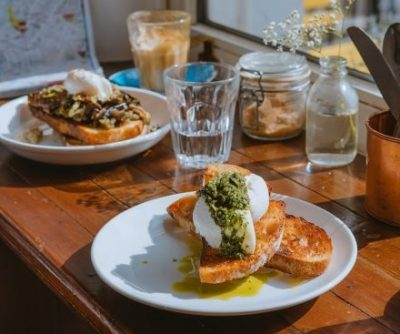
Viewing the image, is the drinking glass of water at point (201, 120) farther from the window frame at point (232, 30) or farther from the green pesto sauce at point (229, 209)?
the green pesto sauce at point (229, 209)

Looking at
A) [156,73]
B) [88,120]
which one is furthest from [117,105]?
[156,73]

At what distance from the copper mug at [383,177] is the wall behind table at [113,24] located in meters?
0.84

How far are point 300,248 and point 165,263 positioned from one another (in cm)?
16

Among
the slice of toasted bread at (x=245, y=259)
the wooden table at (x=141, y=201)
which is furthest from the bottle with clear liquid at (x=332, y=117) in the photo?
the slice of toasted bread at (x=245, y=259)

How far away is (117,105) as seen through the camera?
1.21 meters

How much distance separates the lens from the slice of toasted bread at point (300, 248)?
79cm

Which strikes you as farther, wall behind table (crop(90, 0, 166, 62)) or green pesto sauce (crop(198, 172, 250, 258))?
wall behind table (crop(90, 0, 166, 62))

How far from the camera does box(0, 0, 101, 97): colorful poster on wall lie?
1.52 metres

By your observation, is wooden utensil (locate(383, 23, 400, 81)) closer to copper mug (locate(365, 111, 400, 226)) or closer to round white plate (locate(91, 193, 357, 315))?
copper mug (locate(365, 111, 400, 226))

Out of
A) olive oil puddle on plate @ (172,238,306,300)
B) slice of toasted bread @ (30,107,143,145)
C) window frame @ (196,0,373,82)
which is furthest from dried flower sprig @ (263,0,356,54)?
olive oil puddle on plate @ (172,238,306,300)

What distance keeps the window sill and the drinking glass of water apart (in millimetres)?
209

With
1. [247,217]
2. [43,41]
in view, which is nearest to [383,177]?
[247,217]

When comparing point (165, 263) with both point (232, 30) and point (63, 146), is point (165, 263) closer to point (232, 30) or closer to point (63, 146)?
point (63, 146)

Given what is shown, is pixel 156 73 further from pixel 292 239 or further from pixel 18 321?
pixel 292 239
